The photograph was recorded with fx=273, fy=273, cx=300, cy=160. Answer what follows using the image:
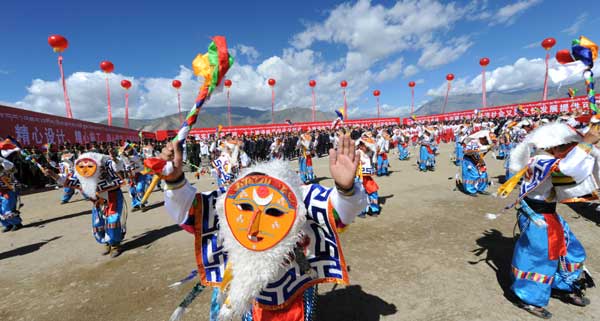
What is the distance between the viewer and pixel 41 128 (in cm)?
1248

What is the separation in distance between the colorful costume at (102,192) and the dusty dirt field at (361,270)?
416 mm

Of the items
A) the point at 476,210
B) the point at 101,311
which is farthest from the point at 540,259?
the point at 101,311

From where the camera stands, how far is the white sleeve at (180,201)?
5.71 ft

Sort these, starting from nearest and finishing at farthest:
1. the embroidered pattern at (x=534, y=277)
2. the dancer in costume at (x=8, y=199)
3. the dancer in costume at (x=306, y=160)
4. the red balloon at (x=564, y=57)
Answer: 1. the embroidered pattern at (x=534, y=277)
2. the red balloon at (x=564, y=57)
3. the dancer in costume at (x=8, y=199)
4. the dancer in costume at (x=306, y=160)

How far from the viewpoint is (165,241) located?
5484 millimetres

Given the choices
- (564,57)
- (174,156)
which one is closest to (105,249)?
(174,156)

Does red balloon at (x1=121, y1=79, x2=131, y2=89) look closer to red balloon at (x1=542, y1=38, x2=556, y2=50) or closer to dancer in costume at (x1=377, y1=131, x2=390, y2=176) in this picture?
dancer in costume at (x1=377, y1=131, x2=390, y2=176)

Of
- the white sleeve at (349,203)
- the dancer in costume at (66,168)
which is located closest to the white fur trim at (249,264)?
the white sleeve at (349,203)

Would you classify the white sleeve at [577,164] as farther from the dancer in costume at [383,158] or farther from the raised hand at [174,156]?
the dancer in costume at [383,158]

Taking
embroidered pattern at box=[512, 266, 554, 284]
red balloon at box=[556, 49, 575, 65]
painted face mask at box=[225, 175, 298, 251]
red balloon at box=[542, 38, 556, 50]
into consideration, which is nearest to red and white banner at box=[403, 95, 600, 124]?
red balloon at box=[542, 38, 556, 50]

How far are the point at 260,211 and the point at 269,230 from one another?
13 cm

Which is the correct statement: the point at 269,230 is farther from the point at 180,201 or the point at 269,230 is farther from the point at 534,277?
the point at 534,277

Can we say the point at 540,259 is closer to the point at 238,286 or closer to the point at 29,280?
the point at 238,286

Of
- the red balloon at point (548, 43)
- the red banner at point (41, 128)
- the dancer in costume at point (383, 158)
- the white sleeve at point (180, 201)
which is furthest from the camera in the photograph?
the red balloon at point (548, 43)
